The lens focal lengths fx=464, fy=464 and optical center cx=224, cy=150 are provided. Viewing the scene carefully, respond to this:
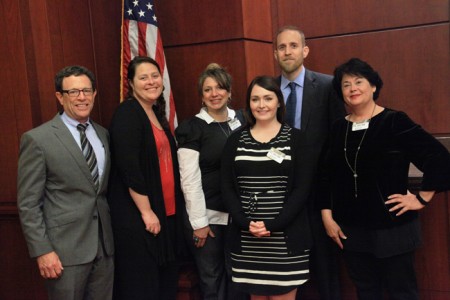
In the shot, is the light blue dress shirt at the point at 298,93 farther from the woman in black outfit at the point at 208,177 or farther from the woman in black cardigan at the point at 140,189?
the woman in black cardigan at the point at 140,189

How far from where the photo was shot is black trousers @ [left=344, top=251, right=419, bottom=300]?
228cm

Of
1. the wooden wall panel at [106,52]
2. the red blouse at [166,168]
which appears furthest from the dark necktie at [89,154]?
the wooden wall panel at [106,52]

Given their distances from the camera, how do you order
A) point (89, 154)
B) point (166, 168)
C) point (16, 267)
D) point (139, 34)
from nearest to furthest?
point (89, 154), point (166, 168), point (16, 267), point (139, 34)

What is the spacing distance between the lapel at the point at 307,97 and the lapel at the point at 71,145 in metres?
1.24

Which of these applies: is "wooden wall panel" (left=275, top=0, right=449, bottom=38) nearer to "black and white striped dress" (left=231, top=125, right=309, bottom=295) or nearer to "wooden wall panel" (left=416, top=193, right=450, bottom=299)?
"wooden wall panel" (left=416, top=193, right=450, bottom=299)

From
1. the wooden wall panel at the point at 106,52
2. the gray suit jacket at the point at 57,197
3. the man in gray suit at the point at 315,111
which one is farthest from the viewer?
the wooden wall panel at the point at 106,52

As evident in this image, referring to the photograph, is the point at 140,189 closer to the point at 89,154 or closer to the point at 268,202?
the point at 89,154

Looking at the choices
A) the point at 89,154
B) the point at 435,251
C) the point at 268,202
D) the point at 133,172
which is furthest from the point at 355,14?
the point at 89,154

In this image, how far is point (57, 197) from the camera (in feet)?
7.26

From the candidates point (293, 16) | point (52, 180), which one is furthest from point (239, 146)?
point (293, 16)

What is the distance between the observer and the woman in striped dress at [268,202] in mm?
2277

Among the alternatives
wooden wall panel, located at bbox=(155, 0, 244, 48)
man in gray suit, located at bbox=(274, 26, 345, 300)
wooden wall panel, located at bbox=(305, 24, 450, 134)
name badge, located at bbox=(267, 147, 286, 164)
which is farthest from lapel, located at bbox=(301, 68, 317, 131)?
wooden wall panel, located at bbox=(305, 24, 450, 134)

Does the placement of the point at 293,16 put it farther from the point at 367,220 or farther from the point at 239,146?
the point at 367,220

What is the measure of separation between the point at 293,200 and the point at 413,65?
182 cm
